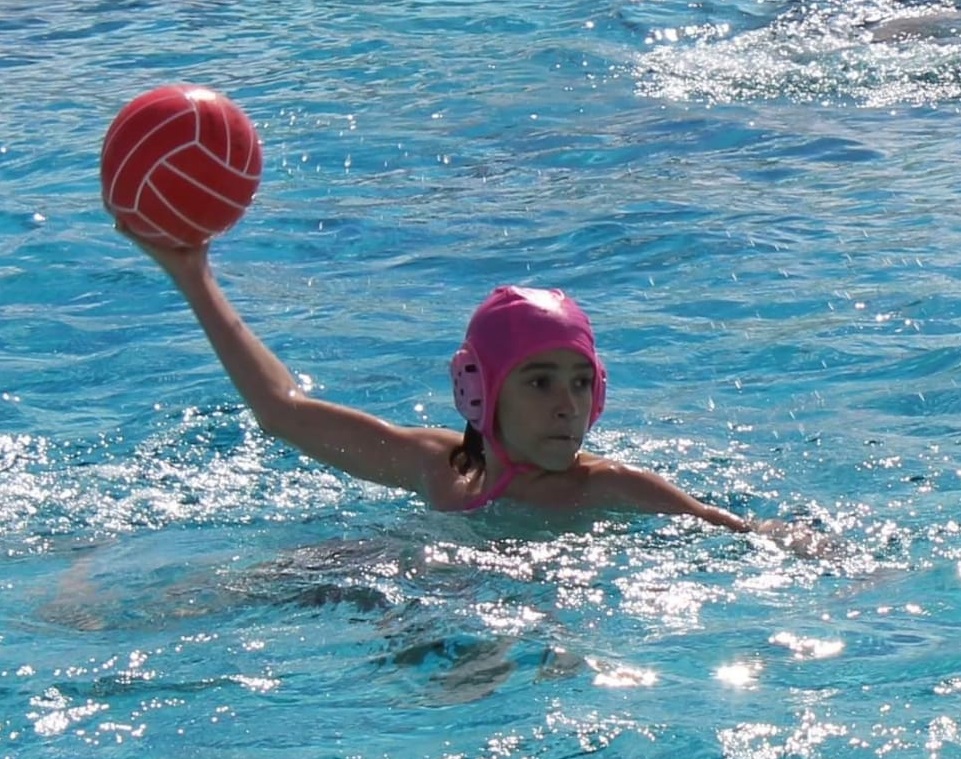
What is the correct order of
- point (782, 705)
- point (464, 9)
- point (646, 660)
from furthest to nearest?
point (464, 9) < point (646, 660) < point (782, 705)

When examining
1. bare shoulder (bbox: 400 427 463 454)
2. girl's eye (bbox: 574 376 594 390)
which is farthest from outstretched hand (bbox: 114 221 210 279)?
girl's eye (bbox: 574 376 594 390)

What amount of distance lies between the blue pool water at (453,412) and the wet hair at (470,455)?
0.72 feet

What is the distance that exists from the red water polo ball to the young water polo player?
0.11 meters

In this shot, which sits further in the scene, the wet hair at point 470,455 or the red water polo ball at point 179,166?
the wet hair at point 470,455

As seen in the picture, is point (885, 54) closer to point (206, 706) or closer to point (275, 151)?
point (275, 151)

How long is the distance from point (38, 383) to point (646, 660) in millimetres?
4408

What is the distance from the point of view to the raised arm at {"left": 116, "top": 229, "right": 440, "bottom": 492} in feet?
18.8

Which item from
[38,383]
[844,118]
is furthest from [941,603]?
[844,118]

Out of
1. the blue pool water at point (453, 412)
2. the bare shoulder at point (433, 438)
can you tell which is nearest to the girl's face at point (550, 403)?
the blue pool water at point (453, 412)

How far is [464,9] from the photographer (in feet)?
55.4

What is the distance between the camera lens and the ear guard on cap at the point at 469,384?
233 inches

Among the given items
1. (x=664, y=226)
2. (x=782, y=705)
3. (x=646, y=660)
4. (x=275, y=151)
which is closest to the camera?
(x=782, y=705)

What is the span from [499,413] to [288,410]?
2.27 feet

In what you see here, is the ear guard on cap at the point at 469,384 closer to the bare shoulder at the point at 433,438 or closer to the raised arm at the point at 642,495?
the bare shoulder at the point at 433,438
